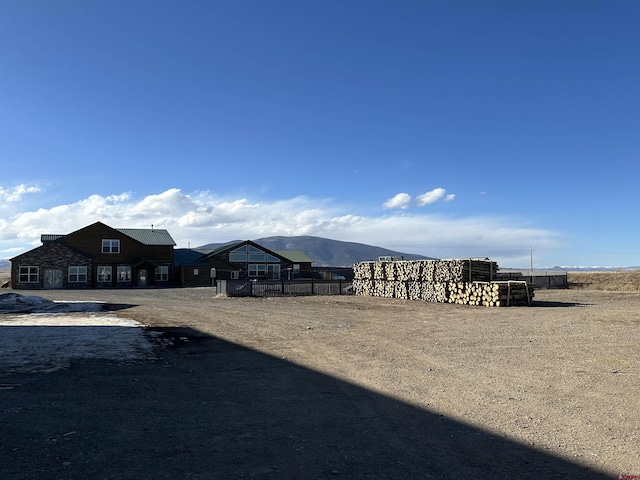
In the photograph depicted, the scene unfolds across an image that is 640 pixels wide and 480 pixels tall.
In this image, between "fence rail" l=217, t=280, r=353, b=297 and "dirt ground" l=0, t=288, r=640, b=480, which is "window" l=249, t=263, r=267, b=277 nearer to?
"fence rail" l=217, t=280, r=353, b=297

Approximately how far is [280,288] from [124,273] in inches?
1054

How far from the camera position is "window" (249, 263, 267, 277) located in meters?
66.5

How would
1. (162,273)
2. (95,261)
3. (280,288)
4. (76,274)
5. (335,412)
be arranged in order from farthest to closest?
(162,273), (95,261), (76,274), (280,288), (335,412)

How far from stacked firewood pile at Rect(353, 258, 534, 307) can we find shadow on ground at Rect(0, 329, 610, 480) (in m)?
20.4

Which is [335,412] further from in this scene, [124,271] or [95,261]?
[95,261]

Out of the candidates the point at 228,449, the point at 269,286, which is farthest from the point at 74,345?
the point at 269,286

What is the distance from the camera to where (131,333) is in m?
15.1

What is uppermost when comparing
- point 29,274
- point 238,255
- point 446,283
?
point 238,255

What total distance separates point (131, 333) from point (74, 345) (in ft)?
8.66

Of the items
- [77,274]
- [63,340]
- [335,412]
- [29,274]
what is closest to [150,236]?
[77,274]

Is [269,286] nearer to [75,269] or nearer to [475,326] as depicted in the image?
[475,326]

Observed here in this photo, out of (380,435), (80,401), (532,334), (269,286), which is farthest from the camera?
(269,286)

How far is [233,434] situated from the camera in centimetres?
596

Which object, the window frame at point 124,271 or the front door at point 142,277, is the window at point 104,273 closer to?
the window frame at point 124,271
